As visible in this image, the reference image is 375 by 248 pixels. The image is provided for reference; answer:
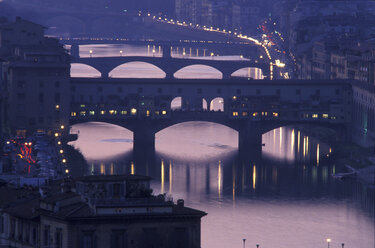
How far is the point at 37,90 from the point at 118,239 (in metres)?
58.5

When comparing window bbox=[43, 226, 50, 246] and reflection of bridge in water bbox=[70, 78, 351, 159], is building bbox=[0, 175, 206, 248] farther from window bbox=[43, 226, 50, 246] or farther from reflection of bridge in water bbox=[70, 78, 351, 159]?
reflection of bridge in water bbox=[70, 78, 351, 159]

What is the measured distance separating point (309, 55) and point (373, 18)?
2697 cm

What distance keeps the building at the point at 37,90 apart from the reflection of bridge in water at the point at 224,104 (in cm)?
281

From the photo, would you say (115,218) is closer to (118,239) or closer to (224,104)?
(118,239)

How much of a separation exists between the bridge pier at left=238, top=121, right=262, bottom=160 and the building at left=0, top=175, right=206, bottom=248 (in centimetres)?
5493

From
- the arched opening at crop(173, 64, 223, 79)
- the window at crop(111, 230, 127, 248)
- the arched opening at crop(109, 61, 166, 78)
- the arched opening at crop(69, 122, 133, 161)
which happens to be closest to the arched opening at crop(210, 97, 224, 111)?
the arched opening at crop(69, 122, 133, 161)

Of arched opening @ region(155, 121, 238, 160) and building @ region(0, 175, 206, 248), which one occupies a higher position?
building @ region(0, 175, 206, 248)

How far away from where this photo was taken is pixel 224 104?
101375 millimetres

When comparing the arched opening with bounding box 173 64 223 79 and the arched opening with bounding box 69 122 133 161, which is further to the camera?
the arched opening with bounding box 173 64 223 79

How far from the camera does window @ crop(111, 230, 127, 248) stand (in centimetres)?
A: 3647

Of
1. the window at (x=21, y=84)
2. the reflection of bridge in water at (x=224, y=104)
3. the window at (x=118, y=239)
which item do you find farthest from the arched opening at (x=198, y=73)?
the window at (x=118, y=239)

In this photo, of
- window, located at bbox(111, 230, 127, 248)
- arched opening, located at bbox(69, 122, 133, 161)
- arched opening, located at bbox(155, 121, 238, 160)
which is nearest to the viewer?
window, located at bbox(111, 230, 127, 248)

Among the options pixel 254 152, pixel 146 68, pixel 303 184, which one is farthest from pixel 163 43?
pixel 303 184

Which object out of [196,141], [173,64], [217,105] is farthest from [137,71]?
[196,141]
